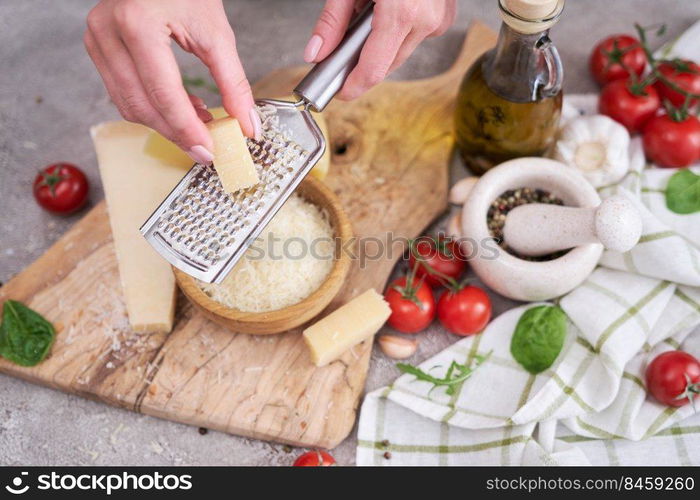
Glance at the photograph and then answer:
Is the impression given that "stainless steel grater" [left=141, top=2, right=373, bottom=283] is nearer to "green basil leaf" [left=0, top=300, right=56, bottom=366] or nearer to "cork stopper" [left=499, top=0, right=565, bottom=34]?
"cork stopper" [left=499, top=0, right=565, bottom=34]

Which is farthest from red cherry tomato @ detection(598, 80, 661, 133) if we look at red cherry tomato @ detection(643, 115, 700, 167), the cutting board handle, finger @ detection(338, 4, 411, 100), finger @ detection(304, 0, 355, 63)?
finger @ detection(304, 0, 355, 63)

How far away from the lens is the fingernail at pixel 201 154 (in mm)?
1606

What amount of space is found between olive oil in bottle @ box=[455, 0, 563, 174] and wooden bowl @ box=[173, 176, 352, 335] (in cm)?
52

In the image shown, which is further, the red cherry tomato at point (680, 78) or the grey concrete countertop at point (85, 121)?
the red cherry tomato at point (680, 78)

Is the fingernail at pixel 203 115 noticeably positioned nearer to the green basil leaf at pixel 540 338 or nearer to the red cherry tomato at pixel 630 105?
the green basil leaf at pixel 540 338

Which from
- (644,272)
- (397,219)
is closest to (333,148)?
(397,219)

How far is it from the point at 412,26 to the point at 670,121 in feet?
3.07

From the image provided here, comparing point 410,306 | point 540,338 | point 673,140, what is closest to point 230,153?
point 410,306

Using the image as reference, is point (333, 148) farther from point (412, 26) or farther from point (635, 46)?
point (635, 46)

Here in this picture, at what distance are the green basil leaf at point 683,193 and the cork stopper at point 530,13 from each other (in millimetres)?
659

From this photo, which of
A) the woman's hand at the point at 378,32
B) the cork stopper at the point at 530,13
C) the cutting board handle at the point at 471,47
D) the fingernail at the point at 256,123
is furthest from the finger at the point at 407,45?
the cutting board handle at the point at 471,47

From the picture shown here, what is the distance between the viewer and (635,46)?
2.33m

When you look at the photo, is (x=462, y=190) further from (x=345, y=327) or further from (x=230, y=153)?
(x=230, y=153)

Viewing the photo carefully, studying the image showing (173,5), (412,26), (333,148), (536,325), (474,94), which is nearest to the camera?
(173,5)
